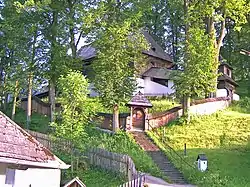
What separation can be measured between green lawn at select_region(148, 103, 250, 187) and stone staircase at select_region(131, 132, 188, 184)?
398mm

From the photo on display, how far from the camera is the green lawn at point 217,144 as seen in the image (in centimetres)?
2158

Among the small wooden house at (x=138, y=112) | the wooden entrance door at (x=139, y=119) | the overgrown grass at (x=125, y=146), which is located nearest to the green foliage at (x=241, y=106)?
the small wooden house at (x=138, y=112)

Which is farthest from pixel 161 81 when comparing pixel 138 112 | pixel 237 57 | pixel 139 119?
pixel 237 57

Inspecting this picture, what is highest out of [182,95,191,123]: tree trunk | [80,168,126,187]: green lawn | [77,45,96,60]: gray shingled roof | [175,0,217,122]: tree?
[77,45,96,60]: gray shingled roof

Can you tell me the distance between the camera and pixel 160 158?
965 inches

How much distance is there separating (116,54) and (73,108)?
8.34 m

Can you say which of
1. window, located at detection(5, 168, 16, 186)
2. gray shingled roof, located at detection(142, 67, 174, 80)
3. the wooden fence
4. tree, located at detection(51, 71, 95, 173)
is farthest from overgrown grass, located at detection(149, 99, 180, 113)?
window, located at detection(5, 168, 16, 186)

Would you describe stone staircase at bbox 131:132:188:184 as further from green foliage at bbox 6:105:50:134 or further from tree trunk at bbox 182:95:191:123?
green foliage at bbox 6:105:50:134

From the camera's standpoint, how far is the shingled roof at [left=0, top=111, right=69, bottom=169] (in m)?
9.38

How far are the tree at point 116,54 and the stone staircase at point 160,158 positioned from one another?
2.02 m

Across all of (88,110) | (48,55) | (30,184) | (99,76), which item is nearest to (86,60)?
(48,55)

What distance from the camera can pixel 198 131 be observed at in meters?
28.8

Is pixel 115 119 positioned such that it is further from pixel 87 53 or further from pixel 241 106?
pixel 87 53

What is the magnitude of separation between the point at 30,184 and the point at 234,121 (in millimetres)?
21841
